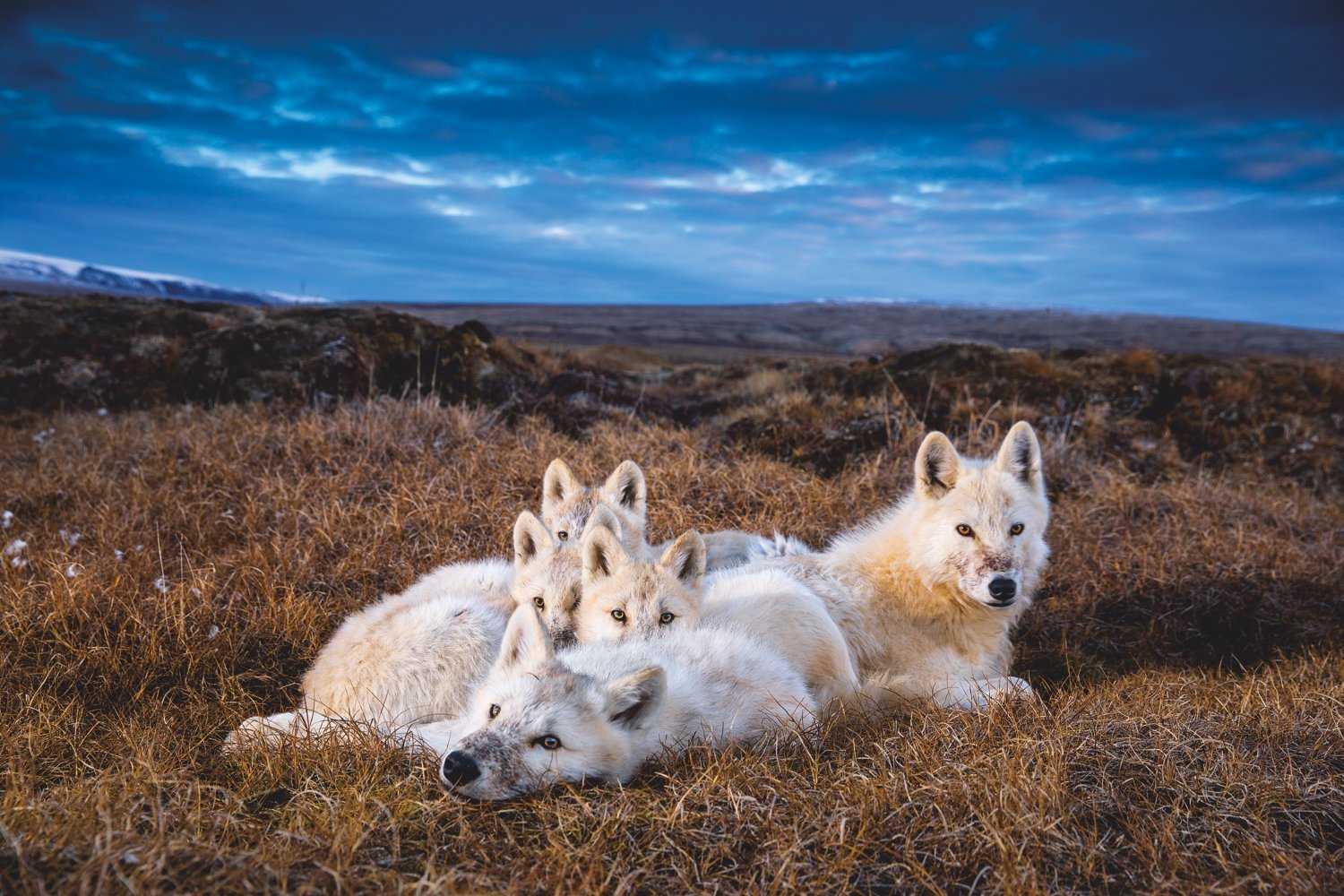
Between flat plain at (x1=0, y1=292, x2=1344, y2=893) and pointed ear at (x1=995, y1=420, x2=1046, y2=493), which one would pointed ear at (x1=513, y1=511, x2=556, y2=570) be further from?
pointed ear at (x1=995, y1=420, x2=1046, y2=493)

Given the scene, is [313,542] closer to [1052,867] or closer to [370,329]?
[1052,867]

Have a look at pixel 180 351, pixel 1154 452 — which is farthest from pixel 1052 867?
pixel 180 351

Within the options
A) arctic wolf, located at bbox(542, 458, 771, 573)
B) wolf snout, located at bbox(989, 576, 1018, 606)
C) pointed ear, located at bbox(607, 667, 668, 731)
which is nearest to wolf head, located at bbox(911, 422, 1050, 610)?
wolf snout, located at bbox(989, 576, 1018, 606)

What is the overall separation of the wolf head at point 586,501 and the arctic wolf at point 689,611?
0.90m

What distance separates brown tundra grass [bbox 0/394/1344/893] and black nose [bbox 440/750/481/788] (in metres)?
0.10

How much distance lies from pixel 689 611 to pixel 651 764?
1015 millimetres

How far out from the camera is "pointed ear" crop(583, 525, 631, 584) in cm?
393

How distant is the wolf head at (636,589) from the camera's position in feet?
12.6

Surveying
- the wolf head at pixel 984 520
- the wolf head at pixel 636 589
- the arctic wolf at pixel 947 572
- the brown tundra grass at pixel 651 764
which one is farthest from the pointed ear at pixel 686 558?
the wolf head at pixel 984 520

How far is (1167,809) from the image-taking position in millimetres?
2641

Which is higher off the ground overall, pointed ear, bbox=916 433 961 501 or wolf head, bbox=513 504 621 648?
pointed ear, bbox=916 433 961 501

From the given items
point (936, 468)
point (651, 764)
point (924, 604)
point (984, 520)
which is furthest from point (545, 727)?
point (936, 468)

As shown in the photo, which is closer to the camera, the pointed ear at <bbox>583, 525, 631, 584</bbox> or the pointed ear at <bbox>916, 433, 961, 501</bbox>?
the pointed ear at <bbox>583, 525, 631, 584</bbox>

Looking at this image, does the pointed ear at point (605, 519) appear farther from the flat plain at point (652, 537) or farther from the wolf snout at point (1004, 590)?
the wolf snout at point (1004, 590)
